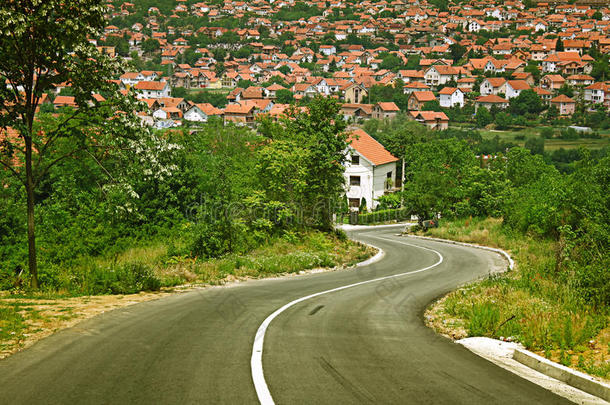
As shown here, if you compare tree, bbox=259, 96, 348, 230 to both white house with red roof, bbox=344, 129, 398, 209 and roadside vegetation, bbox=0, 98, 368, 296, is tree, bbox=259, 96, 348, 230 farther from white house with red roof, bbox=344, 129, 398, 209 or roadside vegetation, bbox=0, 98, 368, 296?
white house with red roof, bbox=344, 129, 398, 209

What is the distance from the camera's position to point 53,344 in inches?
267

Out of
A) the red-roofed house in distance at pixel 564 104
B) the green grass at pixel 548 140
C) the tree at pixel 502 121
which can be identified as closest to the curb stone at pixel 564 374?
the green grass at pixel 548 140

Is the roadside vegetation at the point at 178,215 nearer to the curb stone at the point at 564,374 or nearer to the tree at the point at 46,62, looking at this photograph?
the tree at the point at 46,62

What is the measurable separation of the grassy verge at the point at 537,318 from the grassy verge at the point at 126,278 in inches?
255

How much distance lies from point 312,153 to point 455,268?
880cm

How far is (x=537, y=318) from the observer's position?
7887 millimetres

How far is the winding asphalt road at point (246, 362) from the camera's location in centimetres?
513

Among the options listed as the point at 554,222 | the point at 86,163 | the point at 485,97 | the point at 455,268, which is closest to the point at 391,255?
the point at 455,268

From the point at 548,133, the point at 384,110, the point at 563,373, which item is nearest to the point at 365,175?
the point at 563,373

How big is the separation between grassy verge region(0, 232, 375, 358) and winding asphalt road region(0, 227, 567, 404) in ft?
1.99

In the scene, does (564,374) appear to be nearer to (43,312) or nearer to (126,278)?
(43,312)

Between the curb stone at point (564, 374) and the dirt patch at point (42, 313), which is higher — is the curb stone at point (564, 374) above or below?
below

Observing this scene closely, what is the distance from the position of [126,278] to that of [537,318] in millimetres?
8986

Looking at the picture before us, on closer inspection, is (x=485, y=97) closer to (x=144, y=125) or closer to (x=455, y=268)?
(x=455, y=268)
